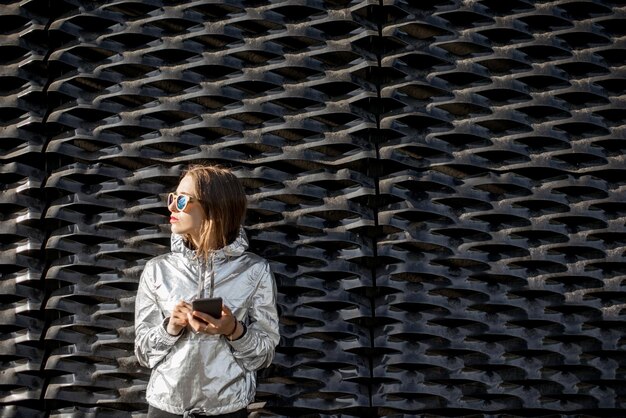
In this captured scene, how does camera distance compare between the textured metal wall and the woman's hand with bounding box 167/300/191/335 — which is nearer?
the woman's hand with bounding box 167/300/191/335

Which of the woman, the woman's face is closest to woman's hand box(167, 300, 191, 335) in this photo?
the woman

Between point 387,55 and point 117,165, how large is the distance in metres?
1.66

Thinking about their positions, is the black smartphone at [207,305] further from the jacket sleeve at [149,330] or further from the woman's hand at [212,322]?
the jacket sleeve at [149,330]

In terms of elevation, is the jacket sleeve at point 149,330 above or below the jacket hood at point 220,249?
below

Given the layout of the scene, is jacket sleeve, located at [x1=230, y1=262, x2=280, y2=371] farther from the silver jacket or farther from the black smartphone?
the black smartphone

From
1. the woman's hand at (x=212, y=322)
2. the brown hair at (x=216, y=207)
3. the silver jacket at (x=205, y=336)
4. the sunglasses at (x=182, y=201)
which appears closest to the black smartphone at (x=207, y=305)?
the woman's hand at (x=212, y=322)

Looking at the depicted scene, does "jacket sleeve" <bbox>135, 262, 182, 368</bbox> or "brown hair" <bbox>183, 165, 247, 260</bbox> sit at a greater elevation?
"brown hair" <bbox>183, 165, 247, 260</bbox>

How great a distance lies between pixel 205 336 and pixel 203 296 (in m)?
0.19

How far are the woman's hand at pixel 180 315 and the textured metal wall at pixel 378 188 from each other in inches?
40.5

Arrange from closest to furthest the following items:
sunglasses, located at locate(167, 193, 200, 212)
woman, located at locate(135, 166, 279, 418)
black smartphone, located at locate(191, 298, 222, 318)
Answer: black smartphone, located at locate(191, 298, 222, 318)
woman, located at locate(135, 166, 279, 418)
sunglasses, located at locate(167, 193, 200, 212)

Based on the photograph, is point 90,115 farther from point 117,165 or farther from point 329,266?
point 329,266

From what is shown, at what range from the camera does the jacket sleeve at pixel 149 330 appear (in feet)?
11.1

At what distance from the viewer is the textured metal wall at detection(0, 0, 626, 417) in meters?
4.24

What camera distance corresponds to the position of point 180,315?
10.7 feet
